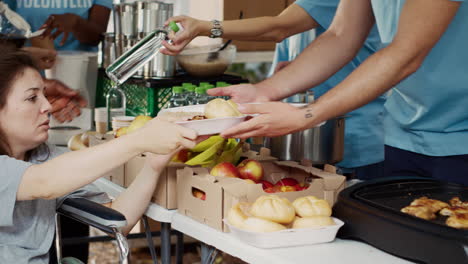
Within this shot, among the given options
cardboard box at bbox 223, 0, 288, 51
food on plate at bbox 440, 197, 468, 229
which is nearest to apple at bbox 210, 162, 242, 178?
food on plate at bbox 440, 197, 468, 229

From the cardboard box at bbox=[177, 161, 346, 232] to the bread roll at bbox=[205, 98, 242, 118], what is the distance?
16 cm

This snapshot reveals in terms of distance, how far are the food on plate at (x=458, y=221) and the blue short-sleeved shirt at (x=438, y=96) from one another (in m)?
0.44

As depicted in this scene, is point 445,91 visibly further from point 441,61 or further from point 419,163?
point 419,163

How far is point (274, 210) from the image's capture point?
157 cm

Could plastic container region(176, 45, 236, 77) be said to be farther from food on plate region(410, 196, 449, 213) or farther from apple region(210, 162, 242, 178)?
food on plate region(410, 196, 449, 213)

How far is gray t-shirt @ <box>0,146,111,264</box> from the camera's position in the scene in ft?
5.74

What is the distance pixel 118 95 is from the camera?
2957mm

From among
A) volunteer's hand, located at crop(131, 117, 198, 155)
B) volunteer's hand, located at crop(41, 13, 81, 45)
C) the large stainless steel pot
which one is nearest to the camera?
volunteer's hand, located at crop(131, 117, 198, 155)

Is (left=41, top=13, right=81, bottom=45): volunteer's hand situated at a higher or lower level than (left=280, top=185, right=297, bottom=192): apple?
higher

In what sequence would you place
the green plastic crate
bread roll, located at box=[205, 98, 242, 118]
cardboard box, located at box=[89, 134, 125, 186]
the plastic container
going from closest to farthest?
bread roll, located at box=[205, 98, 242, 118]
cardboard box, located at box=[89, 134, 125, 186]
the green plastic crate
the plastic container

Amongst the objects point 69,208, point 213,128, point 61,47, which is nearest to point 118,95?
point 61,47

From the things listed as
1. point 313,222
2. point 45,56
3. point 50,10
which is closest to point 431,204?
point 313,222

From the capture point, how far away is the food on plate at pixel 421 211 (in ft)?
4.99

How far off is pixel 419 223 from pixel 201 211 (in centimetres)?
58
